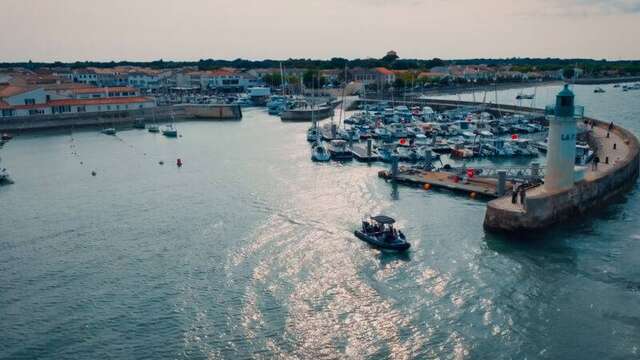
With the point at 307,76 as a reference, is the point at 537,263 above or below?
below

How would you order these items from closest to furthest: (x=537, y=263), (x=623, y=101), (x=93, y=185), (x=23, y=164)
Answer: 1. (x=537, y=263)
2. (x=93, y=185)
3. (x=23, y=164)
4. (x=623, y=101)

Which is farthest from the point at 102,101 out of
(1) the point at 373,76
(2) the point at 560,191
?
(2) the point at 560,191

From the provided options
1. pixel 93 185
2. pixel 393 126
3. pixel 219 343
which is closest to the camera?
pixel 219 343

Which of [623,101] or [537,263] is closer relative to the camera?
[537,263]

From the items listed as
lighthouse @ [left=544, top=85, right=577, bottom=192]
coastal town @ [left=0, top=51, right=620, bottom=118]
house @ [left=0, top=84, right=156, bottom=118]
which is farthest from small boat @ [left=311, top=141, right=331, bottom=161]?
house @ [left=0, top=84, right=156, bottom=118]

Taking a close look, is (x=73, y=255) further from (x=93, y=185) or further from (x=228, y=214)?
(x=93, y=185)

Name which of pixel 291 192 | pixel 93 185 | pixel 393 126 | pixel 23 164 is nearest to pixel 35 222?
pixel 93 185

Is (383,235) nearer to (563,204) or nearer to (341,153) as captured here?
(563,204)
